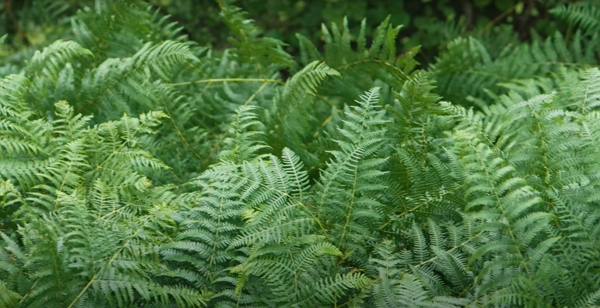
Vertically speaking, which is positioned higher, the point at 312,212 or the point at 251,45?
the point at 251,45

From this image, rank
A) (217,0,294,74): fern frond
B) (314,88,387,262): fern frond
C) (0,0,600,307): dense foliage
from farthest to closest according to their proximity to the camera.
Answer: (217,0,294,74): fern frond, (314,88,387,262): fern frond, (0,0,600,307): dense foliage

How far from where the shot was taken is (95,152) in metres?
1.56

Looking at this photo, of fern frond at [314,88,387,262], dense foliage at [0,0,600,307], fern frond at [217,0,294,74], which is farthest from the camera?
fern frond at [217,0,294,74]

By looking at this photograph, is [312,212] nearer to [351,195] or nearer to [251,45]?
[351,195]

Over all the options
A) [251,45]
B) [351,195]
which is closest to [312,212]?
[351,195]

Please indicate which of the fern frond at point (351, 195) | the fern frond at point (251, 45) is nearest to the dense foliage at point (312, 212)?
the fern frond at point (351, 195)

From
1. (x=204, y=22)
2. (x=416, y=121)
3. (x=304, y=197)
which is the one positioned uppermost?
(x=416, y=121)

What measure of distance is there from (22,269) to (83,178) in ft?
0.97

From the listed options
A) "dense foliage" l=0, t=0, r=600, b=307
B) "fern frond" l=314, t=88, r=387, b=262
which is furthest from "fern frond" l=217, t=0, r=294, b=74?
"fern frond" l=314, t=88, r=387, b=262

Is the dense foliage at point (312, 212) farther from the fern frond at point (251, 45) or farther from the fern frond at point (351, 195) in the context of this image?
the fern frond at point (251, 45)

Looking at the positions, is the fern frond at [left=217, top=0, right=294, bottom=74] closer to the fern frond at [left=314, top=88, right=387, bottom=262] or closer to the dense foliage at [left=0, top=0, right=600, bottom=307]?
the dense foliage at [left=0, top=0, right=600, bottom=307]

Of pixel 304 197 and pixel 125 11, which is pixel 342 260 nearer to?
pixel 304 197

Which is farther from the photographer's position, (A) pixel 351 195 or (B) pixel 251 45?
(B) pixel 251 45

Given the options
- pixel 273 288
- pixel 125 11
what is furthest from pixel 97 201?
pixel 125 11
